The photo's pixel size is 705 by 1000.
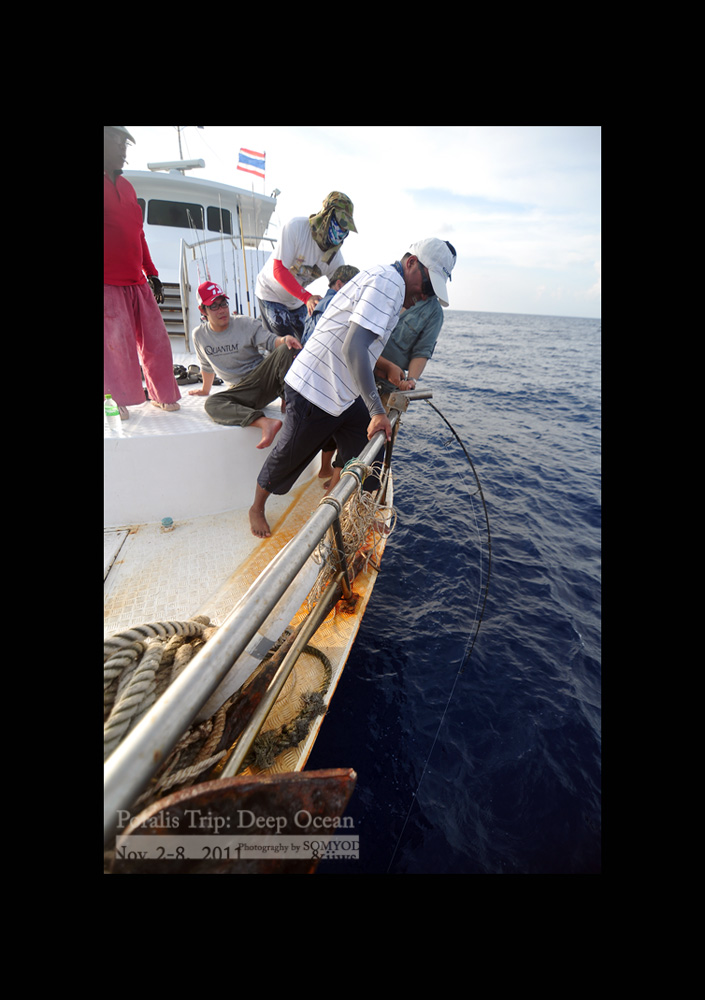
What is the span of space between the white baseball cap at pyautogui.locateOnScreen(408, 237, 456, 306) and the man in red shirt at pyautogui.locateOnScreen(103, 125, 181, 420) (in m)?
1.81

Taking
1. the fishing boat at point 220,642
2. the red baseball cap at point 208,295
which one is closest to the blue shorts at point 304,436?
the fishing boat at point 220,642

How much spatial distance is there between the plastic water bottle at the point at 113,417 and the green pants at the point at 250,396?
723 mm

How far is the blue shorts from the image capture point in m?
2.68

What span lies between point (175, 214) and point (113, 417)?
7814mm

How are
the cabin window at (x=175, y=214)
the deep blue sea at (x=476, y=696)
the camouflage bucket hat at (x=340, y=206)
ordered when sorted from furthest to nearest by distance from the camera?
the cabin window at (x=175, y=214)
the camouflage bucket hat at (x=340, y=206)
the deep blue sea at (x=476, y=696)

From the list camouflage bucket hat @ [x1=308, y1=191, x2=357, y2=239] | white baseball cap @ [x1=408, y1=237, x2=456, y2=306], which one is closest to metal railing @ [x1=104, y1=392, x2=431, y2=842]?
white baseball cap @ [x1=408, y1=237, x2=456, y2=306]

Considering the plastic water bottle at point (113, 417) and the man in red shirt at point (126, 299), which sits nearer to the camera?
the man in red shirt at point (126, 299)

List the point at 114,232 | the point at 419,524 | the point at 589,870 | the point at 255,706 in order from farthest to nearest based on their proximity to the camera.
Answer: the point at 419,524 < the point at 114,232 < the point at 589,870 < the point at 255,706

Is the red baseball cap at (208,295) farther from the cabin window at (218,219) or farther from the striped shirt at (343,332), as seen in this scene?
the cabin window at (218,219)

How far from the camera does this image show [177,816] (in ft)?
3.05

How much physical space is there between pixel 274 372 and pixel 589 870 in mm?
4124

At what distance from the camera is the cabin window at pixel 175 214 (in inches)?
349

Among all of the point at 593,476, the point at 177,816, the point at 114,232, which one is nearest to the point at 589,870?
the point at 177,816

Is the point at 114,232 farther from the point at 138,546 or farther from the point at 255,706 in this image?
the point at 255,706
